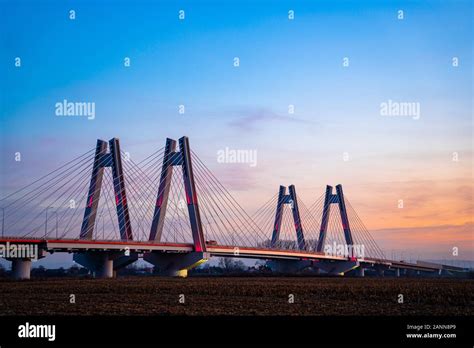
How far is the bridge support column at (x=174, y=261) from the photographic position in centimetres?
6600

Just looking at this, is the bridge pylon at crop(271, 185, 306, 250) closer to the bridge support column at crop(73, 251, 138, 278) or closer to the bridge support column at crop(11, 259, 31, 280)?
the bridge support column at crop(73, 251, 138, 278)

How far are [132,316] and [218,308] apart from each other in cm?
476

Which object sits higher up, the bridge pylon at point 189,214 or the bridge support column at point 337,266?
the bridge pylon at point 189,214

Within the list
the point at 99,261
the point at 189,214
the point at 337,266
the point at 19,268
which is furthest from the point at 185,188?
the point at 337,266

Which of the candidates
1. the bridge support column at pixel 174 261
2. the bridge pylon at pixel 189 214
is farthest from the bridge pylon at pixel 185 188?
the bridge support column at pixel 174 261

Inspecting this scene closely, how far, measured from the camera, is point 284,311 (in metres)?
22.1

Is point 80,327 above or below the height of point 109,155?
below

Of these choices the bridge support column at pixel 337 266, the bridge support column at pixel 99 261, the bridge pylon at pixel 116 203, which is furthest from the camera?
the bridge support column at pixel 337 266

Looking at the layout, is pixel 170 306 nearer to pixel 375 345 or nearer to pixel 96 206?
pixel 375 345

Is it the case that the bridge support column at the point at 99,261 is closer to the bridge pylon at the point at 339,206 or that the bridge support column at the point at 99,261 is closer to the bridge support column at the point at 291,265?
the bridge support column at the point at 291,265

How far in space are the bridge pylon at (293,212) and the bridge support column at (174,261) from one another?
30994mm


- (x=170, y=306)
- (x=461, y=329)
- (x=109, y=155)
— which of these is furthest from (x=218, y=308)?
(x=109, y=155)

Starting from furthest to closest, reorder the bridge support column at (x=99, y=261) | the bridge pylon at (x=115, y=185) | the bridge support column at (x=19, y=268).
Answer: the bridge support column at (x=99, y=261)
the bridge pylon at (x=115, y=185)
the bridge support column at (x=19, y=268)

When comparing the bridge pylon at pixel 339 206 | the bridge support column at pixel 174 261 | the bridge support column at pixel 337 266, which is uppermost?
the bridge pylon at pixel 339 206
